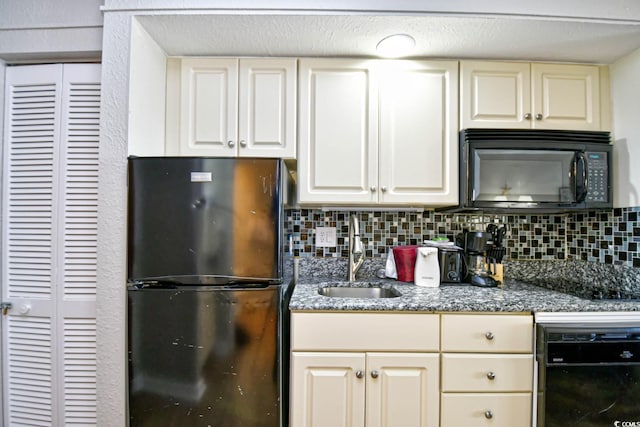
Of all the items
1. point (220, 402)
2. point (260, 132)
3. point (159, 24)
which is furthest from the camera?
point (260, 132)

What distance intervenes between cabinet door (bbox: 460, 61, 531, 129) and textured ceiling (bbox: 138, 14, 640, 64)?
0.07 metres

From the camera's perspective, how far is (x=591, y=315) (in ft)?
4.16

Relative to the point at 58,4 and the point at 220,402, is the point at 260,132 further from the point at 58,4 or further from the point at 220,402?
the point at 220,402

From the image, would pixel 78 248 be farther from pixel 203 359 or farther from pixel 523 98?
pixel 523 98

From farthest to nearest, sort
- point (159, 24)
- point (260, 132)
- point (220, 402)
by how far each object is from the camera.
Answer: point (260, 132) < point (159, 24) < point (220, 402)

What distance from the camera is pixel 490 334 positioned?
4.17ft

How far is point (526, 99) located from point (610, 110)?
18.4 inches

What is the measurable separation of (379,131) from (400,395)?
1272mm

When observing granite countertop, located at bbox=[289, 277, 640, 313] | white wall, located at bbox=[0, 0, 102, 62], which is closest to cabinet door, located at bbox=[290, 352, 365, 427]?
granite countertop, located at bbox=[289, 277, 640, 313]

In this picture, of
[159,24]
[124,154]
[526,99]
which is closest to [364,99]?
[526,99]

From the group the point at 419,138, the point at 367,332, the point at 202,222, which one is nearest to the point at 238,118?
the point at 202,222

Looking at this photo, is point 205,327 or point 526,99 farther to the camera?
point 526,99

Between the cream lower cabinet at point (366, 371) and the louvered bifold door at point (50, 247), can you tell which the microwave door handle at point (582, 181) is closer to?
the cream lower cabinet at point (366, 371)

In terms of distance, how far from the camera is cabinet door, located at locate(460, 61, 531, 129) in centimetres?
158
